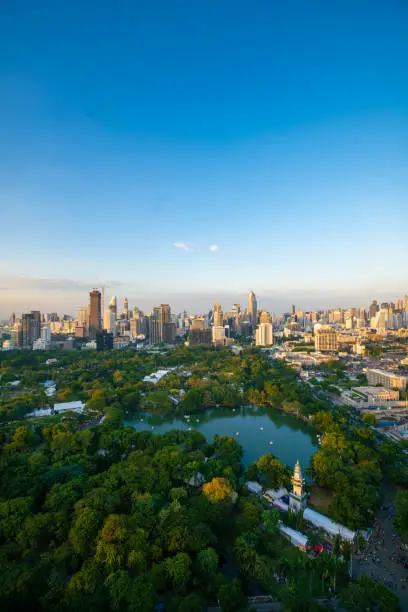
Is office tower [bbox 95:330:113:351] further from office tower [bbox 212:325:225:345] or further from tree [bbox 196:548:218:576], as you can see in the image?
tree [bbox 196:548:218:576]

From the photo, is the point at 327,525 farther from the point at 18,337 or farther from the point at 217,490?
the point at 18,337

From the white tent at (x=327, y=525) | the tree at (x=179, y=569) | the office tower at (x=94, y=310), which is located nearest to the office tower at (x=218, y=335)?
the office tower at (x=94, y=310)

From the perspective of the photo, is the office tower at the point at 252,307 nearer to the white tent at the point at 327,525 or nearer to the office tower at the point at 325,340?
the office tower at the point at 325,340

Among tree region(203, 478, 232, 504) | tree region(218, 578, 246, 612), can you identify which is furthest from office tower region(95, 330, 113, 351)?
tree region(218, 578, 246, 612)

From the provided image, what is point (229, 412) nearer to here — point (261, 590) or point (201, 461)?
point (201, 461)

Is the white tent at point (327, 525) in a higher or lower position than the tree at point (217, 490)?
lower

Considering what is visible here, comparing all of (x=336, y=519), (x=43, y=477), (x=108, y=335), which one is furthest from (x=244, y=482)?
(x=108, y=335)
